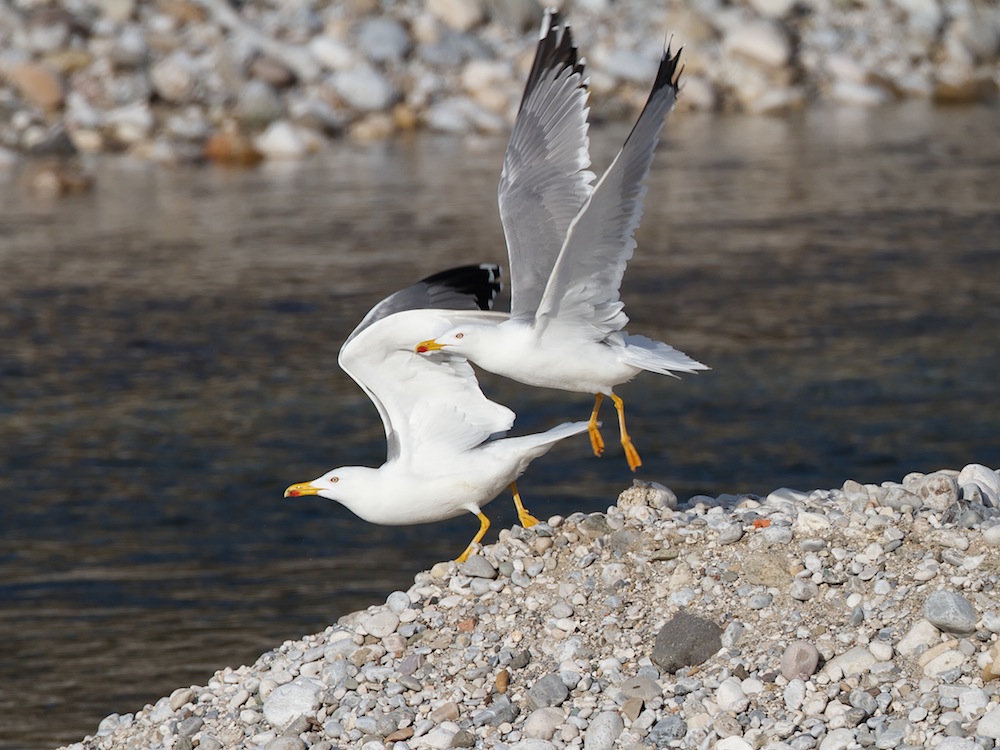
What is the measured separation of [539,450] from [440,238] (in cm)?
1386

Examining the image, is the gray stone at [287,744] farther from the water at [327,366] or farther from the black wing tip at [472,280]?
the black wing tip at [472,280]

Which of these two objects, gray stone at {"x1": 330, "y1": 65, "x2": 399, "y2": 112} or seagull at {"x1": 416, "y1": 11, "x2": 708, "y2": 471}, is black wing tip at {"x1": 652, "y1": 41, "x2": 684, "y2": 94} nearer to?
seagull at {"x1": 416, "y1": 11, "x2": 708, "y2": 471}

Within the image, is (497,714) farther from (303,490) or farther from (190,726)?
(303,490)

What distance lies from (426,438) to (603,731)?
2135 millimetres

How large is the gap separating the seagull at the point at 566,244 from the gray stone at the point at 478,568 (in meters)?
0.80

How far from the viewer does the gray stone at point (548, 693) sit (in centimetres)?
720

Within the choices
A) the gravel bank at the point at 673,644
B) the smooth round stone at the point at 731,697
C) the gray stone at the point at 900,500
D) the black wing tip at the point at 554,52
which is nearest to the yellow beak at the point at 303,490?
the gravel bank at the point at 673,644

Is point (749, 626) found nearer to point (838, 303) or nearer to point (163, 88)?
point (838, 303)

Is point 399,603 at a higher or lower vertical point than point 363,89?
lower

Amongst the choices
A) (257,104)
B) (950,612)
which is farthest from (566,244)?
(257,104)

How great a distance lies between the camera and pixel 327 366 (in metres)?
16.9

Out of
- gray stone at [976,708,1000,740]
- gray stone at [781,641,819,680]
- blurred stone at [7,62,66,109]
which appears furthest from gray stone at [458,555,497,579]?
blurred stone at [7,62,66,109]

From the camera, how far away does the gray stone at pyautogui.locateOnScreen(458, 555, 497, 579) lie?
8.05m

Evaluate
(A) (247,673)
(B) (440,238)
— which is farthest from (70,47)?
(A) (247,673)
